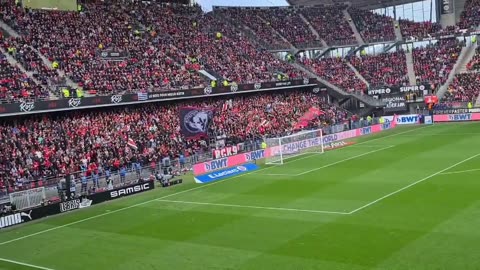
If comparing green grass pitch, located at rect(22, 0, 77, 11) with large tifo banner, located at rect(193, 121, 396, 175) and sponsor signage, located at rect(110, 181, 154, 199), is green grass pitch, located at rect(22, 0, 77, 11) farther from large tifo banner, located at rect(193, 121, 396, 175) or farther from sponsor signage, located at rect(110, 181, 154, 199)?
sponsor signage, located at rect(110, 181, 154, 199)

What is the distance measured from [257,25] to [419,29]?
2327cm

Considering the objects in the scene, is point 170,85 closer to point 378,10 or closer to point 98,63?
point 98,63

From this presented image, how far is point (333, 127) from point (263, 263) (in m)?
37.8

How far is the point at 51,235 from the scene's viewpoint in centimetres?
2298

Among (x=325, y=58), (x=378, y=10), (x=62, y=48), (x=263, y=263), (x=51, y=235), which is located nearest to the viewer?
(x=263, y=263)

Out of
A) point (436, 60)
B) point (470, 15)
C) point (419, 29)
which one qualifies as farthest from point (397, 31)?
point (436, 60)

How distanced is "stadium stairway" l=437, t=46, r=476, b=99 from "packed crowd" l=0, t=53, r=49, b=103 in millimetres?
45389

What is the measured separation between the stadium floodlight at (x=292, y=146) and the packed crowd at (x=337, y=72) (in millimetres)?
20420

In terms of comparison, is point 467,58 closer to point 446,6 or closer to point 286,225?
point 446,6

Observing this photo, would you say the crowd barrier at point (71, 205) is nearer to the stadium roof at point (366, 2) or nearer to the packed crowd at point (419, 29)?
the packed crowd at point (419, 29)

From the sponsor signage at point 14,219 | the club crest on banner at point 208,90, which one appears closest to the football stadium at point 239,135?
the sponsor signage at point 14,219

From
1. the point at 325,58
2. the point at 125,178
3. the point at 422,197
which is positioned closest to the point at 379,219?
the point at 422,197

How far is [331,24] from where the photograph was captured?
253ft

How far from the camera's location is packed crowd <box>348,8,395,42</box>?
75250 millimetres
